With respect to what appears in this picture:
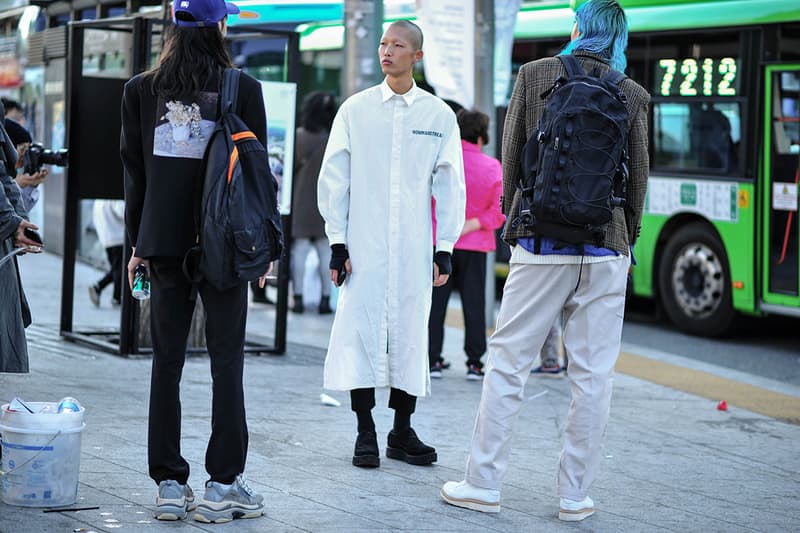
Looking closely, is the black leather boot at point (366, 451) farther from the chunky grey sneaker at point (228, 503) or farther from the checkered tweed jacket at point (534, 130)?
the checkered tweed jacket at point (534, 130)

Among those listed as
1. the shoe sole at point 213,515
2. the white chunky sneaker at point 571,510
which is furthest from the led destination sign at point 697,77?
the shoe sole at point 213,515

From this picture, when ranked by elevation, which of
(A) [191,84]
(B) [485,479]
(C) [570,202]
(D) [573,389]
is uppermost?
(A) [191,84]

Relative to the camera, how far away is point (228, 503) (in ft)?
16.0

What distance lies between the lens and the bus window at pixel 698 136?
12.3 meters

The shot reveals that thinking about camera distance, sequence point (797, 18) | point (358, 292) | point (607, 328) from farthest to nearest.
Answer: point (797, 18)
point (358, 292)
point (607, 328)

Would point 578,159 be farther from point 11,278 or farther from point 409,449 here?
point 11,278

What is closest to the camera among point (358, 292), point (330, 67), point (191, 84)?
point (191, 84)

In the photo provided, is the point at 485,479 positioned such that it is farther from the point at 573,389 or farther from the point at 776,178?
the point at 776,178

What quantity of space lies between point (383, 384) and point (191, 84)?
5.94 feet

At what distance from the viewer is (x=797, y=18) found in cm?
1169

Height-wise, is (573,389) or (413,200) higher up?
(413,200)

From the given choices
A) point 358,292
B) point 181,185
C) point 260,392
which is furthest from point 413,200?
point 260,392

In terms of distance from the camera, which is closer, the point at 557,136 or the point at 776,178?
the point at 557,136

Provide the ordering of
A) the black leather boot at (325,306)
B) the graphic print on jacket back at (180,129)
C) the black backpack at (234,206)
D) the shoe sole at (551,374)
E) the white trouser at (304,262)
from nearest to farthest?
1. the black backpack at (234,206)
2. the graphic print on jacket back at (180,129)
3. the shoe sole at (551,374)
4. the black leather boot at (325,306)
5. the white trouser at (304,262)
